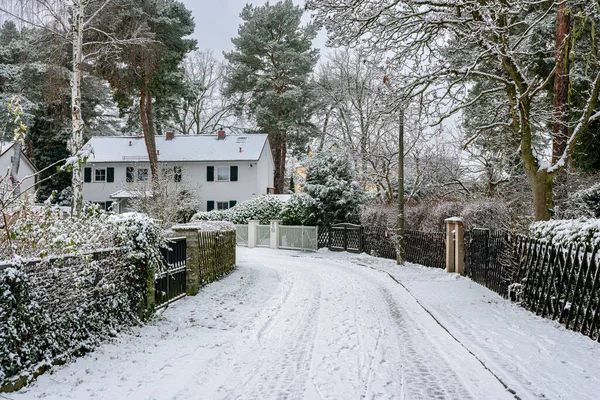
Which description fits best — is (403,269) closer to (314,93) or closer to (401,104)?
(401,104)

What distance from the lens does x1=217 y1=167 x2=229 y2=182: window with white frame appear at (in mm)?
36625

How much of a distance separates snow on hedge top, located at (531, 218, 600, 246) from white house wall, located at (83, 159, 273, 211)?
2873cm

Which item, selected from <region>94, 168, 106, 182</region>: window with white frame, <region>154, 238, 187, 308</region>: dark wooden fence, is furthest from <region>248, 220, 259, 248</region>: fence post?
<region>94, 168, 106, 182</region>: window with white frame

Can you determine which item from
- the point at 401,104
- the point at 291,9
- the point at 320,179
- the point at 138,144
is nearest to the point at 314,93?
the point at 291,9

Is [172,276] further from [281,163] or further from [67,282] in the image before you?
[281,163]

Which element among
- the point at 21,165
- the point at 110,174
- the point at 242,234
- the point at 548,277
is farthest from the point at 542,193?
the point at 21,165

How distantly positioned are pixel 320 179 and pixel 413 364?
19204 millimetres

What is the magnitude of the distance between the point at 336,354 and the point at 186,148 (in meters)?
33.8

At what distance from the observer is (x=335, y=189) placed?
23438 millimetres

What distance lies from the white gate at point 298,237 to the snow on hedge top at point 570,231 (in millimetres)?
15956

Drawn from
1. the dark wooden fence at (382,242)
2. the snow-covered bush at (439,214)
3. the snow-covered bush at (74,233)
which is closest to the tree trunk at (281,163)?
the dark wooden fence at (382,242)

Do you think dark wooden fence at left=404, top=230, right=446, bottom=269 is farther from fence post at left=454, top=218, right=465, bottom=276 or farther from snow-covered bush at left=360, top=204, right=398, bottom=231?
snow-covered bush at left=360, top=204, right=398, bottom=231

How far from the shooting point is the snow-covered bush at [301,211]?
2391 centimetres

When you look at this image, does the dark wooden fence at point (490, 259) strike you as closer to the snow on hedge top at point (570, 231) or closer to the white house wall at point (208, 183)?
the snow on hedge top at point (570, 231)
